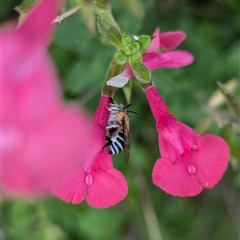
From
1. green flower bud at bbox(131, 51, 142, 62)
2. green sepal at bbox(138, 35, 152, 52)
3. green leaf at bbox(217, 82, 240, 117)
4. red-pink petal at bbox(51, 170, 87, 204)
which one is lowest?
green leaf at bbox(217, 82, 240, 117)

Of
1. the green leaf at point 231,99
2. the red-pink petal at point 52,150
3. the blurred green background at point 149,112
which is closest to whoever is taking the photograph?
the red-pink petal at point 52,150

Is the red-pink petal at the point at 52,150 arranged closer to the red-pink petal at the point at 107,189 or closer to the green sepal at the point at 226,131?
the red-pink petal at the point at 107,189

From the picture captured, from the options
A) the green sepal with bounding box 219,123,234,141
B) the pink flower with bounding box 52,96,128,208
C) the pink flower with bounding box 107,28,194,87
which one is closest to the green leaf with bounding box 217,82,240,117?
the green sepal with bounding box 219,123,234,141

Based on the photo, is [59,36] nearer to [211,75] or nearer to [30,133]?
[211,75]

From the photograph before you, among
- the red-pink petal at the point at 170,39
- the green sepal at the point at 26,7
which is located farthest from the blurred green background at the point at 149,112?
the green sepal at the point at 26,7

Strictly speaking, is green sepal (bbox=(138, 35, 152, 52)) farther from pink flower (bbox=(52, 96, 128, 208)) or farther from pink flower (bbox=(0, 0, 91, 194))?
pink flower (bbox=(0, 0, 91, 194))
